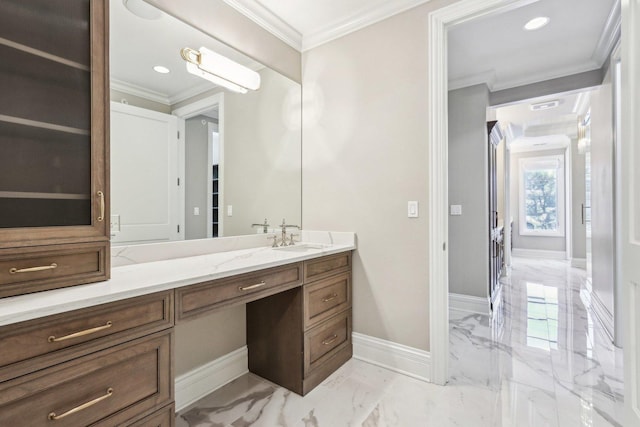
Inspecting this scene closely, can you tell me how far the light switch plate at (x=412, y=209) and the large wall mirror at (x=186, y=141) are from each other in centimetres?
97

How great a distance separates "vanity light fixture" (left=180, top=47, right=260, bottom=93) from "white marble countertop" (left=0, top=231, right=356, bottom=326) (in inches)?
42.3

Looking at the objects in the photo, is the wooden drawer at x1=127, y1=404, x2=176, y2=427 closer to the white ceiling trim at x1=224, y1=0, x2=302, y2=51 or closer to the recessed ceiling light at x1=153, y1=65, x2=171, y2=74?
the recessed ceiling light at x1=153, y1=65, x2=171, y2=74

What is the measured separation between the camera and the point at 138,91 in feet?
5.63

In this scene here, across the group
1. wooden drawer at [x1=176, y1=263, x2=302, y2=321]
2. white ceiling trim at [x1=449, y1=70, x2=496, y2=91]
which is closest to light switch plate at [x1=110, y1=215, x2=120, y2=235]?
wooden drawer at [x1=176, y1=263, x2=302, y2=321]

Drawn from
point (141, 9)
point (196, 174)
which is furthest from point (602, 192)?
point (141, 9)

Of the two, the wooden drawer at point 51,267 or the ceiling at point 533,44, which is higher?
the ceiling at point 533,44

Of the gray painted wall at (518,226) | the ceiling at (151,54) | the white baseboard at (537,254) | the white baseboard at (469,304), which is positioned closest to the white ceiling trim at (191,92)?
the ceiling at (151,54)

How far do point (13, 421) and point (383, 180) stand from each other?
2.11 meters

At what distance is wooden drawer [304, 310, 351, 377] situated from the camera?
196cm

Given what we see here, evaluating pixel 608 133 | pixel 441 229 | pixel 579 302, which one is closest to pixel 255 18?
pixel 441 229

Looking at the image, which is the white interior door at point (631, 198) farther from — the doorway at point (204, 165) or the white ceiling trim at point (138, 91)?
the white ceiling trim at point (138, 91)

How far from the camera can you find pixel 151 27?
1740 mm

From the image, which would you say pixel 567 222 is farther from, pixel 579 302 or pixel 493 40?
pixel 493 40

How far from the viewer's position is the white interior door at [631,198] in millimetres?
1318
